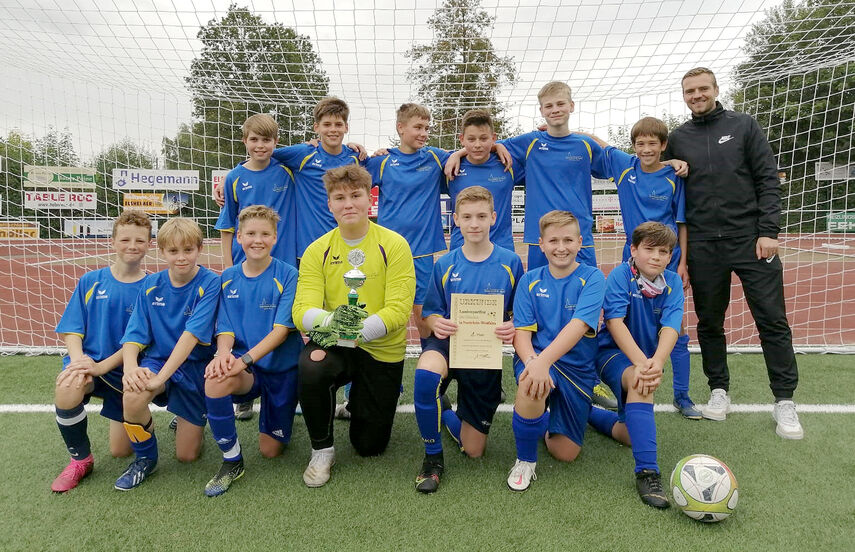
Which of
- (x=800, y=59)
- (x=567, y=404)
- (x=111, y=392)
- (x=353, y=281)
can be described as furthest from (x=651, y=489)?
(x=800, y=59)

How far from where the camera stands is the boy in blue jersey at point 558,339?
2342 millimetres

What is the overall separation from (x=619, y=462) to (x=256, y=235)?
217 cm

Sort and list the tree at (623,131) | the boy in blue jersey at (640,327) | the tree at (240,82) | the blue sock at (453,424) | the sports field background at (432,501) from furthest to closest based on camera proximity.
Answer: the tree at (623,131), the tree at (240,82), the blue sock at (453,424), the boy in blue jersey at (640,327), the sports field background at (432,501)

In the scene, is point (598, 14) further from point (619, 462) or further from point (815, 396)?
point (619, 462)

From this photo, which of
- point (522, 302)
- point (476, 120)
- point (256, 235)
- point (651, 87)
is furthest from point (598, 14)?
point (256, 235)

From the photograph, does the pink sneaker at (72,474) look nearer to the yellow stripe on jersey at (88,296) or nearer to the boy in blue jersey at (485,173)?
the yellow stripe on jersey at (88,296)

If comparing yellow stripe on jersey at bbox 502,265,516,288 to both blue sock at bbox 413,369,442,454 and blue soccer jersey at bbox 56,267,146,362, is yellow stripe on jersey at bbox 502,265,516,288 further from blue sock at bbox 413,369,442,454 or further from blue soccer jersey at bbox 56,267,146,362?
blue soccer jersey at bbox 56,267,146,362

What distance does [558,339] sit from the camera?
7.68 feet

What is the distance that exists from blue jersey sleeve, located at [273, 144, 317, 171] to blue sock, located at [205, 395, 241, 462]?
70.5 inches

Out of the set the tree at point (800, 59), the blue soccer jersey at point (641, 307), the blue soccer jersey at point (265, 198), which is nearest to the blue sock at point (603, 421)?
the blue soccer jersey at point (641, 307)

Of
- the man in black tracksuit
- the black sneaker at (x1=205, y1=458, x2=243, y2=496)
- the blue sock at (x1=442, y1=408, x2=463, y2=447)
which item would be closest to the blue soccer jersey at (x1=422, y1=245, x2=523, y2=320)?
the blue sock at (x1=442, y1=408, x2=463, y2=447)

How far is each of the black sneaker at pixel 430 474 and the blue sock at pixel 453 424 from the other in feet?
1.03

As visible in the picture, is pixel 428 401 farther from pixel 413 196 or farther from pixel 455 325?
pixel 413 196

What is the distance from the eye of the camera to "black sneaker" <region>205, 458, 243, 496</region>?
2293mm
